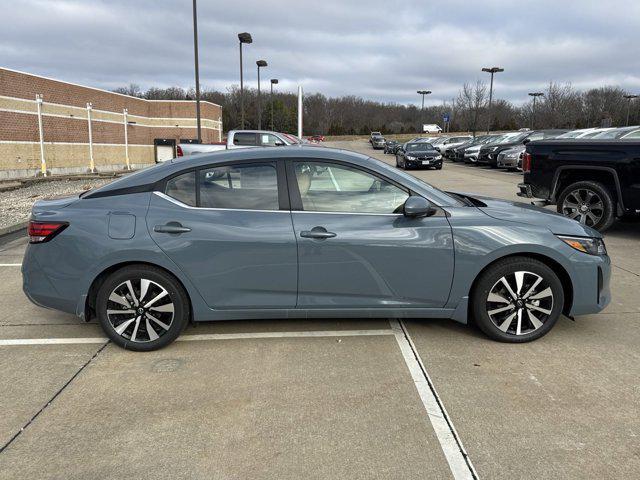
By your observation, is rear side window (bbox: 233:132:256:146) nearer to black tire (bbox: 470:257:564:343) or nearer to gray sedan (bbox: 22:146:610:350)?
gray sedan (bbox: 22:146:610:350)

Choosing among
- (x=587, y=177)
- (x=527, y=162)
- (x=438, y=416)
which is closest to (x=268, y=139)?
(x=527, y=162)

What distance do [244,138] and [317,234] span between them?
1208cm

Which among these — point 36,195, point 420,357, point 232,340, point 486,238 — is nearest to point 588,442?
point 420,357

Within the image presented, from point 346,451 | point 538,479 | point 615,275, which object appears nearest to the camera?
point 538,479

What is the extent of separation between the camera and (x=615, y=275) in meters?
5.96

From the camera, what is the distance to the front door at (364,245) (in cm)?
381

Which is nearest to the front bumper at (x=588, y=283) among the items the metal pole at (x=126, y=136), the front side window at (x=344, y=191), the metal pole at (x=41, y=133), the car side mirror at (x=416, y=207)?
the car side mirror at (x=416, y=207)

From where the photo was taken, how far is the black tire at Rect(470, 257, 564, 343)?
153 inches

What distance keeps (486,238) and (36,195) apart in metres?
14.2

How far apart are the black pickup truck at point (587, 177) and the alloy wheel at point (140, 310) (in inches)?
269

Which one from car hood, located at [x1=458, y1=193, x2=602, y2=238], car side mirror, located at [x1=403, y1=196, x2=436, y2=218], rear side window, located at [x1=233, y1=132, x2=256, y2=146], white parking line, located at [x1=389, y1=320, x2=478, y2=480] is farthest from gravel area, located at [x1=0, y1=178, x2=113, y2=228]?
car hood, located at [x1=458, y1=193, x2=602, y2=238]

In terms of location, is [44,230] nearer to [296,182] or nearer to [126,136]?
[296,182]

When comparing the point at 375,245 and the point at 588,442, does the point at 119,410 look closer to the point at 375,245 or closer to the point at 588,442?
the point at 375,245

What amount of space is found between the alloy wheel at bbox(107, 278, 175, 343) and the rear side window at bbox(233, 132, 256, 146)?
11.8 metres
